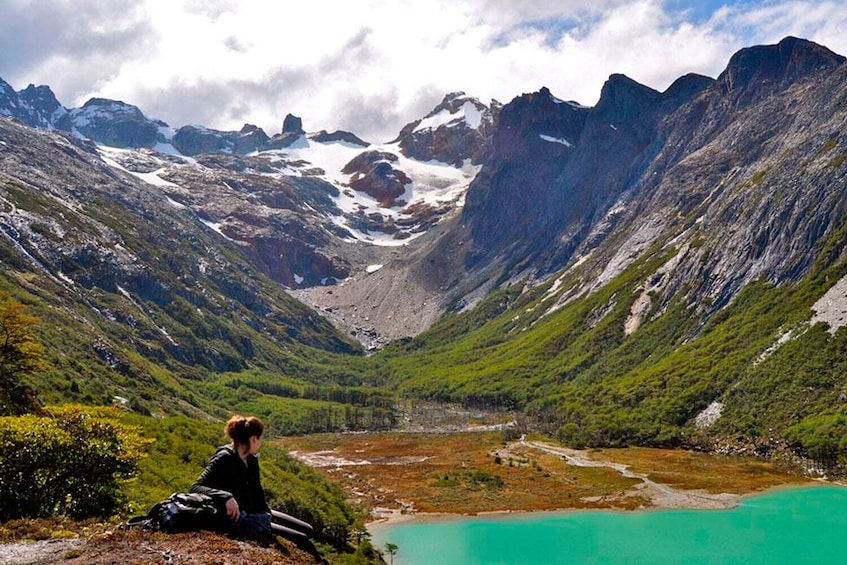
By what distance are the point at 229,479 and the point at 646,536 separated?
82644mm

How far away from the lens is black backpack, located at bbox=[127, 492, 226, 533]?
487 inches

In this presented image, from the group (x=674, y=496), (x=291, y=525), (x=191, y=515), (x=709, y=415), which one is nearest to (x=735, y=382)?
(x=709, y=415)

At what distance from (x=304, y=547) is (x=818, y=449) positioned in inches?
5251

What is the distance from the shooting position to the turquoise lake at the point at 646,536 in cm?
7388

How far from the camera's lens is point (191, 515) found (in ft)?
41.1

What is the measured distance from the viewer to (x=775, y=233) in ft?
603

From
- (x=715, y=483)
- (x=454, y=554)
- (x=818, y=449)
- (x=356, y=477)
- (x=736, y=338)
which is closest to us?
(x=454, y=554)

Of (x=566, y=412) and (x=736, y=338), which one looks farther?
(x=566, y=412)

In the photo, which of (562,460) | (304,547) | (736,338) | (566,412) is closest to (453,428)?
(566,412)

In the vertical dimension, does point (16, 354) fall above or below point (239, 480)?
above

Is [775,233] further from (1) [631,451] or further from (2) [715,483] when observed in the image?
(2) [715,483]

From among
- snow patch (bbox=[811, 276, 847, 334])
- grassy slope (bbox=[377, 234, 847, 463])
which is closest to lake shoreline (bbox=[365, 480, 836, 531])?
grassy slope (bbox=[377, 234, 847, 463])

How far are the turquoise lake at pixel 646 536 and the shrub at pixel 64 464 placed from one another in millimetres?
58204

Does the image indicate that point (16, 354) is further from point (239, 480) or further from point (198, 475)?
point (239, 480)
